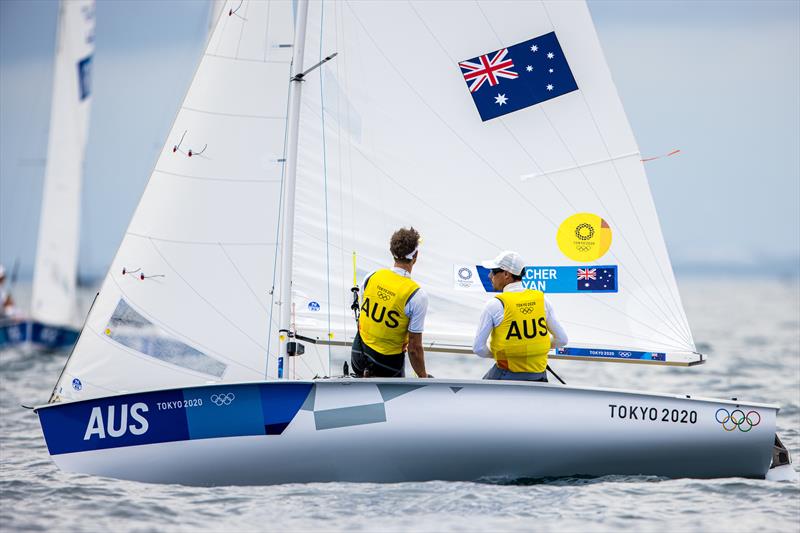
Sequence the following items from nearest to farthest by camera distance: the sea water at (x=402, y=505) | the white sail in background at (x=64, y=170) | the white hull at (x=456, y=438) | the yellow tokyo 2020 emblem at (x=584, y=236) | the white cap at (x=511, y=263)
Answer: the sea water at (x=402, y=505), the white hull at (x=456, y=438), the white cap at (x=511, y=263), the yellow tokyo 2020 emblem at (x=584, y=236), the white sail in background at (x=64, y=170)

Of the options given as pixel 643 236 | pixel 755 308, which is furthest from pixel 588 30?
pixel 755 308

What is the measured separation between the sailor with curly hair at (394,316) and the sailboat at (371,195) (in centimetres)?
53

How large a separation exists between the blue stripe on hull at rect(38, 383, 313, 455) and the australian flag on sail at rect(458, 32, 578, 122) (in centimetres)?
230

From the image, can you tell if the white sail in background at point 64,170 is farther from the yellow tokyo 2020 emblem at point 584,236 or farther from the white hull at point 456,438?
the yellow tokyo 2020 emblem at point 584,236

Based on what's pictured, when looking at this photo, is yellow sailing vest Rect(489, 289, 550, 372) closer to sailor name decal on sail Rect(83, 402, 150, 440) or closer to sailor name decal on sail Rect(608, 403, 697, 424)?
sailor name decal on sail Rect(608, 403, 697, 424)

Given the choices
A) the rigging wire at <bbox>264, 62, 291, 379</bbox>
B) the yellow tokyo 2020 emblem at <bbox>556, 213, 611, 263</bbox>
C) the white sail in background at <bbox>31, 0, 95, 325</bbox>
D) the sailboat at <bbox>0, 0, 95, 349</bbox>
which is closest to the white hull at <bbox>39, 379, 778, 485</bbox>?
the rigging wire at <bbox>264, 62, 291, 379</bbox>

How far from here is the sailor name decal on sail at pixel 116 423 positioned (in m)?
6.97

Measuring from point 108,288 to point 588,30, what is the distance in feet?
11.7

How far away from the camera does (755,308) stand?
128ft

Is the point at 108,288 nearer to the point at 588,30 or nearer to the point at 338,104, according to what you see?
the point at 338,104

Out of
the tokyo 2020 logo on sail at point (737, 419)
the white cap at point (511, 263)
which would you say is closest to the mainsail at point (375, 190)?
the white cap at point (511, 263)

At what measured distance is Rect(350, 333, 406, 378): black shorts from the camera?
704 cm

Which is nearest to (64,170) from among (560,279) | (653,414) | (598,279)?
(560,279)

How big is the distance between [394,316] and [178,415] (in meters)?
1.41
